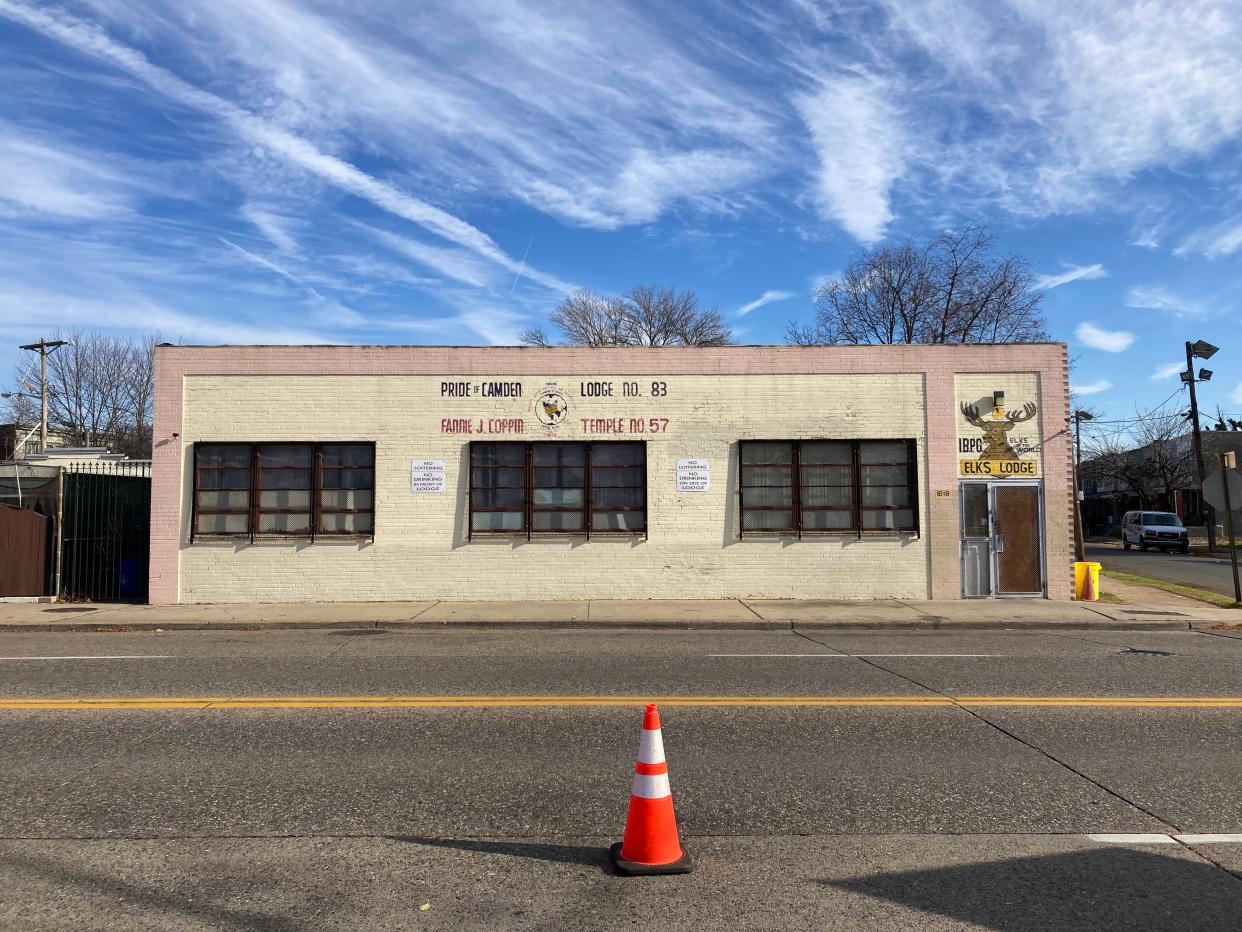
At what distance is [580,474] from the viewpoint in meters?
16.7

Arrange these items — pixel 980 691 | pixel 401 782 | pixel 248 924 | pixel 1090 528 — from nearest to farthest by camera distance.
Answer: pixel 248 924 < pixel 401 782 < pixel 980 691 < pixel 1090 528

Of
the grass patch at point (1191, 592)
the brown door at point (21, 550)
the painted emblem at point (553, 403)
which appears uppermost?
the painted emblem at point (553, 403)

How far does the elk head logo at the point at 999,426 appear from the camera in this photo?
55.0 ft

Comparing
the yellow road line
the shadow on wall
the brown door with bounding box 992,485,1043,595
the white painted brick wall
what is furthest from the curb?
the shadow on wall

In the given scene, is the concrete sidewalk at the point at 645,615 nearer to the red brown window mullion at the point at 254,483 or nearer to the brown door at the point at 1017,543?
the brown door at the point at 1017,543

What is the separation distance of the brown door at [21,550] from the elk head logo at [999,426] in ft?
60.2

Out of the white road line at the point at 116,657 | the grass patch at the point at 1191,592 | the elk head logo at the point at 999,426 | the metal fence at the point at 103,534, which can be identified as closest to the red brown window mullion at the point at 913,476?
the elk head logo at the point at 999,426

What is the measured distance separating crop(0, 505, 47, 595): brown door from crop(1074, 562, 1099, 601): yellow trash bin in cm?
2031

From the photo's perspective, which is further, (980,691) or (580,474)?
(580,474)

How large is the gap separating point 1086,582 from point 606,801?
1499 centimetres

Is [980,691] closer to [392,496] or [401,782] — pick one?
[401,782]

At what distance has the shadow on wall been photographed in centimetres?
353

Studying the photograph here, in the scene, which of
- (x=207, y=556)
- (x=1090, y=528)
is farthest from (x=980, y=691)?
(x=1090, y=528)

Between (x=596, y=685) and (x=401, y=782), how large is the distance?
127 inches
